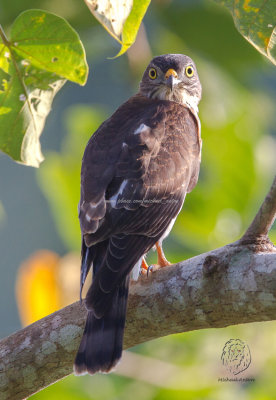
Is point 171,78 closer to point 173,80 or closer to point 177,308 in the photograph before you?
point 173,80

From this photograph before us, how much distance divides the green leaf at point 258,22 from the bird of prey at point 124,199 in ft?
4.13

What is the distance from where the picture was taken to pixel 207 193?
433 centimetres

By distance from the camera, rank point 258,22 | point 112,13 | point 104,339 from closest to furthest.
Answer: point 112,13 → point 258,22 → point 104,339

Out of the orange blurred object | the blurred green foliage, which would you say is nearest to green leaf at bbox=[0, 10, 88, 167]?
the blurred green foliage

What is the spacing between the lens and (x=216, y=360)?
4137 millimetres

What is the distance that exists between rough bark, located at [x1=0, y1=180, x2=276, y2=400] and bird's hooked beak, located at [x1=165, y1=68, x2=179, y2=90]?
1.78 metres

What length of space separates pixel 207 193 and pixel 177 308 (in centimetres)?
144

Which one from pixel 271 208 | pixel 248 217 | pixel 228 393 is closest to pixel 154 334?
pixel 271 208

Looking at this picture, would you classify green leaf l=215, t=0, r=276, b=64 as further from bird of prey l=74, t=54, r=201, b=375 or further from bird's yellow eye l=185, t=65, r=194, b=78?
bird's yellow eye l=185, t=65, r=194, b=78

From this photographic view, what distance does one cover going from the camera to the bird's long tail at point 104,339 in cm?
312

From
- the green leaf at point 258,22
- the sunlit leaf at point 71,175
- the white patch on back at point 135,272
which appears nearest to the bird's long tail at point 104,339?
the white patch on back at point 135,272

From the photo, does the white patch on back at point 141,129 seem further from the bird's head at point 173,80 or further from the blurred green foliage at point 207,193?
the bird's head at point 173,80

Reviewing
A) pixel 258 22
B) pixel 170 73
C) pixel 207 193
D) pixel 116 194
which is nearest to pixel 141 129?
pixel 116 194

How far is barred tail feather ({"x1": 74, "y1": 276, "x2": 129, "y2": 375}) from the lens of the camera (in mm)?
3117
